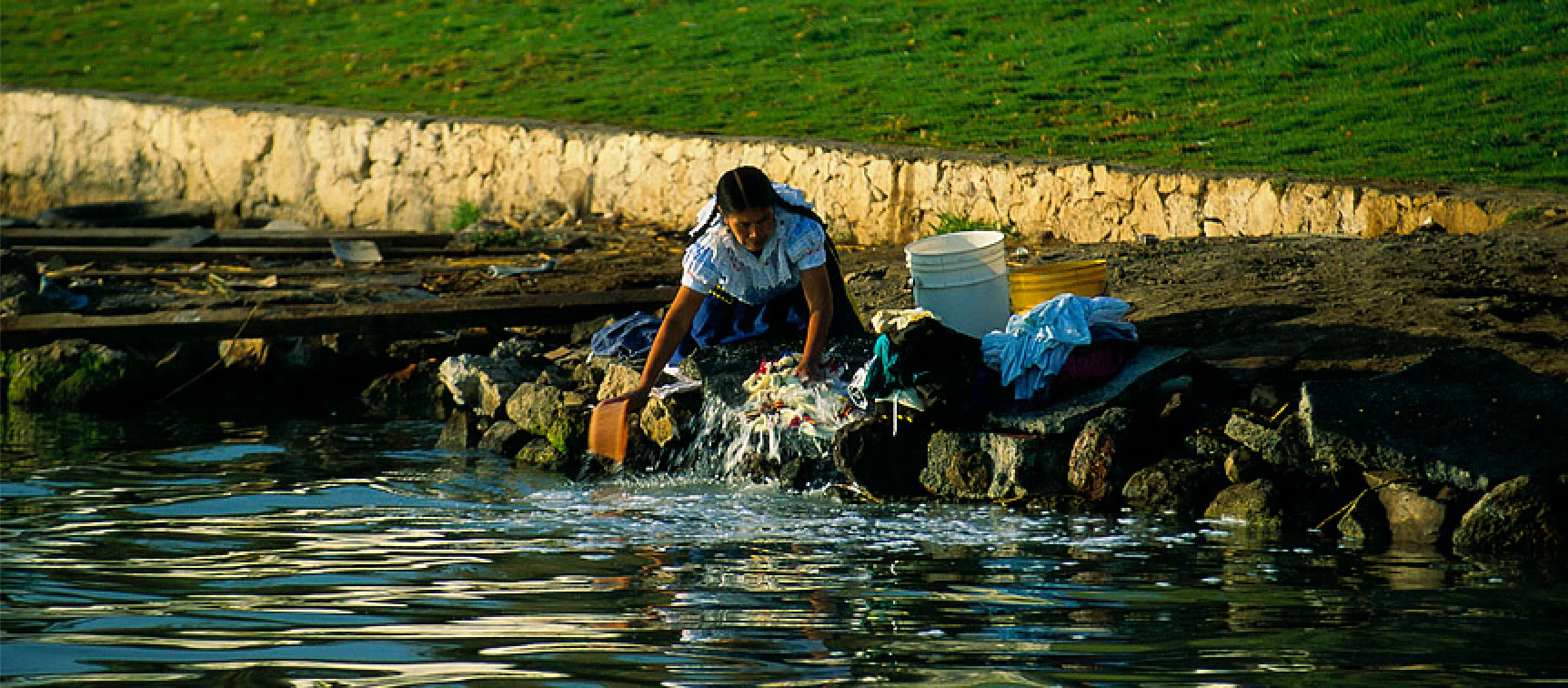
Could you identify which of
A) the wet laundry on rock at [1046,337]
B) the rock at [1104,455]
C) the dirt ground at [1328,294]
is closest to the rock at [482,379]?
the dirt ground at [1328,294]

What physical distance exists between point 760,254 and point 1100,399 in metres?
1.70

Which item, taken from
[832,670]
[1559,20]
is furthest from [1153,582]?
[1559,20]

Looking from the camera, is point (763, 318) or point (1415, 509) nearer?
point (1415, 509)

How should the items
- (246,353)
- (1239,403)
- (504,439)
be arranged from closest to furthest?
(1239,403) → (504,439) → (246,353)

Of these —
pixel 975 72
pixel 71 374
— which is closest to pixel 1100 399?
pixel 71 374

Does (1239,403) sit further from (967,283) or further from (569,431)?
(569,431)

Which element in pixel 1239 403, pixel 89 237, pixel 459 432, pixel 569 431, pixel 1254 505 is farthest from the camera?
pixel 89 237

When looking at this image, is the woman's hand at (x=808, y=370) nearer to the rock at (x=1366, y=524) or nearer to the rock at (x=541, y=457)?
the rock at (x=541, y=457)

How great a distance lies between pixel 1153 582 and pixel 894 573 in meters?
0.88

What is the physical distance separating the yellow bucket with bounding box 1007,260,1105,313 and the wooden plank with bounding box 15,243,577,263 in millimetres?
6561

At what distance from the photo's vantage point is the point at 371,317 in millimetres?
10430

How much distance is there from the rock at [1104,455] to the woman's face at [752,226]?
5.46 ft

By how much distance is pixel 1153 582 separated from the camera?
5680 mm

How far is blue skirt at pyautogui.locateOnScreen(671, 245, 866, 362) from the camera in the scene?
27.1 feet
